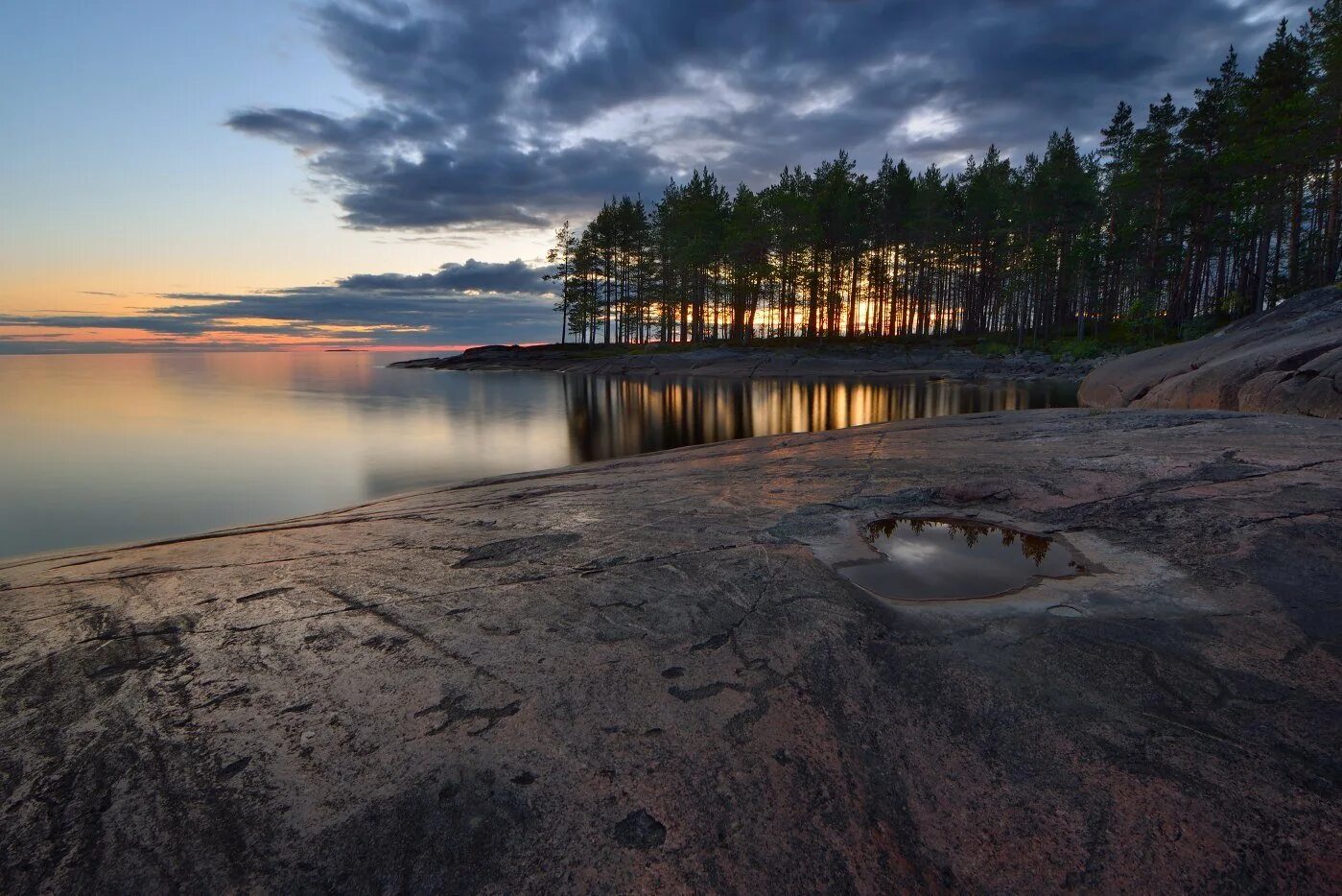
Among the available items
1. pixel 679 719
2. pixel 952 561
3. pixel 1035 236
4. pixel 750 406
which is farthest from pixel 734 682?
pixel 1035 236

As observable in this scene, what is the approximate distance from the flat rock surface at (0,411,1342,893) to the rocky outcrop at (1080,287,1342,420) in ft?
30.0

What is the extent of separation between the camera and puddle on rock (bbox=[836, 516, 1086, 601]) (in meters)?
4.63

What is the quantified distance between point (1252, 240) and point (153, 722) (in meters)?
62.2

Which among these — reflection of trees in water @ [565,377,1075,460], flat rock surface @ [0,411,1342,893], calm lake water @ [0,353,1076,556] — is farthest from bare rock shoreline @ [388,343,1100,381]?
flat rock surface @ [0,411,1342,893]

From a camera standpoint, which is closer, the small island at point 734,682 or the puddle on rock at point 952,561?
the small island at point 734,682

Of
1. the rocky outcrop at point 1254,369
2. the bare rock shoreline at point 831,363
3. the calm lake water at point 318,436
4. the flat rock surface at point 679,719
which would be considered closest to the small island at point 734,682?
the flat rock surface at point 679,719

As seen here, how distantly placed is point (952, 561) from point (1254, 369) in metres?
13.9

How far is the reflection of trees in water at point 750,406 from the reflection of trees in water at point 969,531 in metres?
11.5

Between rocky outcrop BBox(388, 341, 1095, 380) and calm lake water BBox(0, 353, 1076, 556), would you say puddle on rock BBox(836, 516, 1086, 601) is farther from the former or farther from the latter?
rocky outcrop BBox(388, 341, 1095, 380)

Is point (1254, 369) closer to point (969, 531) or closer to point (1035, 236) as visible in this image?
point (969, 531)

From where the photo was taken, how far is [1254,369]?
1331 cm

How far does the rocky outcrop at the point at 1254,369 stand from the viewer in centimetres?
1162

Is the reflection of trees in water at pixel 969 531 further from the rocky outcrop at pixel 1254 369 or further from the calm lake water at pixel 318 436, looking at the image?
the calm lake water at pixel 318 436

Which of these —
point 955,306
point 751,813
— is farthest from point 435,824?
point 955,306
